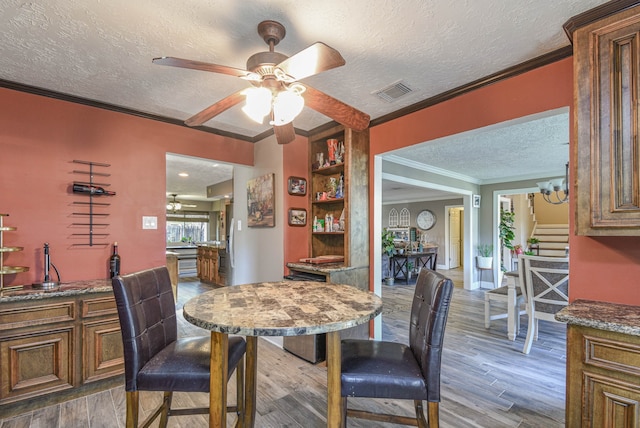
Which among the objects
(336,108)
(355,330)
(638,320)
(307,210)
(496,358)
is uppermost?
(336,108)

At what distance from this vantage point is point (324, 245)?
3.72 m

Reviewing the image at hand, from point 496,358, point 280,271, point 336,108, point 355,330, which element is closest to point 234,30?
point 336,108

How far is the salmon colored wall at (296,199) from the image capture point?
136 inches

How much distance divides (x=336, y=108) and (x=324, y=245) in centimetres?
218

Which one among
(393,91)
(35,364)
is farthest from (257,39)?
(35,364)

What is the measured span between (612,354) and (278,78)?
6.65 feet

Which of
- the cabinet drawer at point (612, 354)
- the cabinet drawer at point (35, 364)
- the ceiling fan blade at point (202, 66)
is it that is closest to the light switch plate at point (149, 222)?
the cabinet drawer at point (35, 364)

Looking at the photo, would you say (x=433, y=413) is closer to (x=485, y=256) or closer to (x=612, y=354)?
(x=612, y=354)

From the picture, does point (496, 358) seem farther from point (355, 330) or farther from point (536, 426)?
point (355, 330)

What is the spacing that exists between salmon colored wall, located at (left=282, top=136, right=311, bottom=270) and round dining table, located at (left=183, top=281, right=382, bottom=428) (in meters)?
1.76

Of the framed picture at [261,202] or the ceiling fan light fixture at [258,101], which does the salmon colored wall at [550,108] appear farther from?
the framed picture at [261,202]

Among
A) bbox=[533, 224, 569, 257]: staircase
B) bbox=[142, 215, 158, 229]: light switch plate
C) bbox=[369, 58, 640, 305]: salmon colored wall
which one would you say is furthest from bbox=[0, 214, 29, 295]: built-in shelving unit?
bbox=[533, 224, 569, 257]: staircase

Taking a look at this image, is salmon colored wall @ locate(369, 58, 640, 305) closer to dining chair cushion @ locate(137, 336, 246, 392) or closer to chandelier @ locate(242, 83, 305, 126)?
chandelier @ locate(242, 83, 305, 126)

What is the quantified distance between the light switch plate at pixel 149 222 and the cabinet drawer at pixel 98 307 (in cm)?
81
